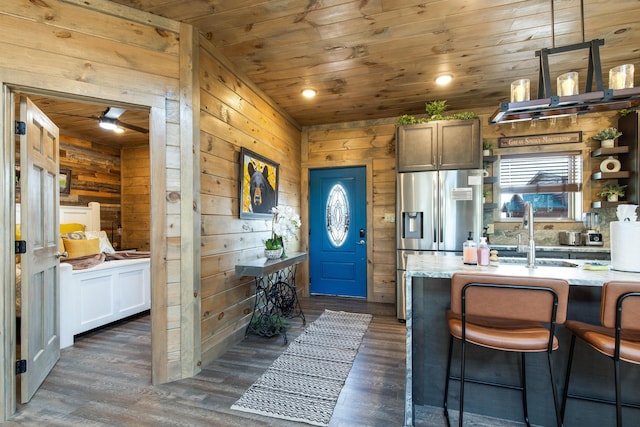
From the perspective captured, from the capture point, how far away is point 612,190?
3.57 meters

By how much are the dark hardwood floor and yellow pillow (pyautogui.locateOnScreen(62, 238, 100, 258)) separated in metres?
1.15

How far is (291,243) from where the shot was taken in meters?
4.50

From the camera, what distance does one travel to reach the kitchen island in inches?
67.8

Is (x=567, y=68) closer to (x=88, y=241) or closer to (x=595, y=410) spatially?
(x=595, y=410)

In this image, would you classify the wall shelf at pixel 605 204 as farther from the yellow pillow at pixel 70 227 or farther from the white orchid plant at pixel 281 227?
the yellow pillow at pixel 70 227

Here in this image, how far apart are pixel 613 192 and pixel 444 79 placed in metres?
2.41

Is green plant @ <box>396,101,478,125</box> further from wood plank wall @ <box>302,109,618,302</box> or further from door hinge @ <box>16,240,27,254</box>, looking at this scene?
door hinge @ <box>16,240,27,254</box>

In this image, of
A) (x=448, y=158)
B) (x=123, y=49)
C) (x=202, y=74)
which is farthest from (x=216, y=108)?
(x=448, y=158)

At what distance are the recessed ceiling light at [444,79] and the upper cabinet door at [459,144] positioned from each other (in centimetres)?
44

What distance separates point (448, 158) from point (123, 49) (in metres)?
3.30

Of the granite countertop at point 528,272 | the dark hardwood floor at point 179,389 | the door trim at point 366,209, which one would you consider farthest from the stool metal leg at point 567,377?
the door trim at point 366,209

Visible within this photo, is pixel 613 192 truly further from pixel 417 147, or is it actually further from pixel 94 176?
pixel 94 176

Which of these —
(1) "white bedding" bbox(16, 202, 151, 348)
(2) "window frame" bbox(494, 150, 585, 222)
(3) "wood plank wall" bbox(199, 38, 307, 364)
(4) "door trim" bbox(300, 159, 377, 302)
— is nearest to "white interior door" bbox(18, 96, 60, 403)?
(1) "white bedding" bbox(16, 202, 151, 348)

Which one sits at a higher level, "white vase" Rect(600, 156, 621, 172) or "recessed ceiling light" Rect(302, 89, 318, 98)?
"recessed ceiling light" Rect(302, 89, 318, 98)
